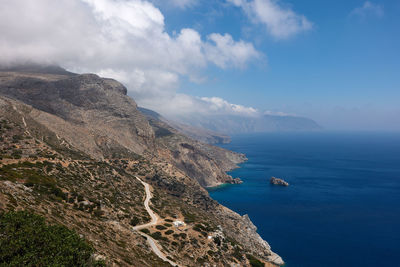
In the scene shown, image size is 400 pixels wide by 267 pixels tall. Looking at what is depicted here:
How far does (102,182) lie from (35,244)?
156 ft

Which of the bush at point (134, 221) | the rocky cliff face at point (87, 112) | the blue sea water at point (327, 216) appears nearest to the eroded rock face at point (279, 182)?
the blue sea water at point (327, 216)

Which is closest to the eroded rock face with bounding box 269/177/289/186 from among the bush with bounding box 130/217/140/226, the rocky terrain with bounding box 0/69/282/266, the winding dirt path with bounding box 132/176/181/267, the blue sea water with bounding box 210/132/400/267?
the blue sea water with bounding box 210/132/400/267

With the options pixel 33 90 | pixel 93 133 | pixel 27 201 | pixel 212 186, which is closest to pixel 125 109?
pixel 93 133

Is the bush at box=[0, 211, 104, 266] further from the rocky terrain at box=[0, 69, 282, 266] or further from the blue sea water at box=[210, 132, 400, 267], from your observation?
the blue sea water at box=[210, 132, 400, 267]

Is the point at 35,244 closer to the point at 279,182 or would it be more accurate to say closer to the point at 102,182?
the point at 102,182

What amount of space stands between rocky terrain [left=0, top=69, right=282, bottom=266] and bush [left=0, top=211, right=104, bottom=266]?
3.61 meters

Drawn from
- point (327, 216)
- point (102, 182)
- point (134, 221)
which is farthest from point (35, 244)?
point (327, 216)

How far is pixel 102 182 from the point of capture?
64.9m

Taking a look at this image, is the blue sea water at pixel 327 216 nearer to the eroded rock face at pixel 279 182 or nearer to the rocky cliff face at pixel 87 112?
the eroded rock face at pixel 279 182

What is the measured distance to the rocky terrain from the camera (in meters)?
35.0

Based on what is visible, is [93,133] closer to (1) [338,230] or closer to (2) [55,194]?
(2) [55,194]

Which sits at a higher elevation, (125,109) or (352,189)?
(125,109)

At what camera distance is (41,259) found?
17.7 metres

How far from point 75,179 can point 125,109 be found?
98264 mm
